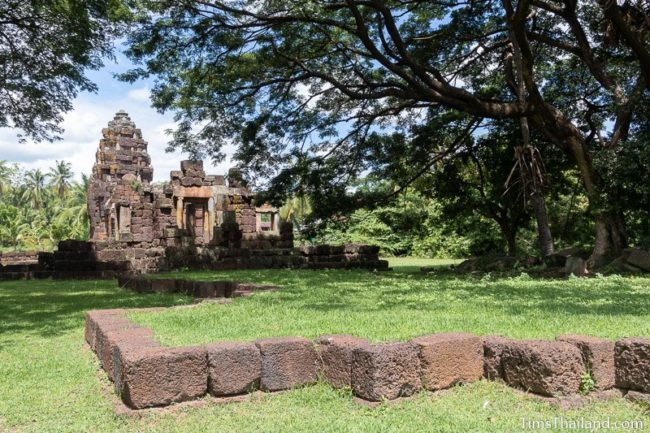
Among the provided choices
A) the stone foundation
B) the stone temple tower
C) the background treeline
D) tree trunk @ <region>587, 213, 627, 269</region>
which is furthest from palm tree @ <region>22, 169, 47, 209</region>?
tree trunk @ <region>587, 213, 627, 269</region>

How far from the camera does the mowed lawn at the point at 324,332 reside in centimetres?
336

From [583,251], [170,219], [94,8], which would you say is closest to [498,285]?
[583,251]

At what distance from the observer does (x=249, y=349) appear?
378 cm

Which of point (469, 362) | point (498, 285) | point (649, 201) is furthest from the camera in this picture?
point (649, 201)

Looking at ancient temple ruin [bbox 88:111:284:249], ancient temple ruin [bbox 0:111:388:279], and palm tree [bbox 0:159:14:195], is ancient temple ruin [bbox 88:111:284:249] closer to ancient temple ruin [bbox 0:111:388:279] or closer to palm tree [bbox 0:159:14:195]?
ancient temple ruin [bbox 0:111:388:279]

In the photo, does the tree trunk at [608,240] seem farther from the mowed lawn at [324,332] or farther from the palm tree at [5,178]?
the palm tree at [5,178]

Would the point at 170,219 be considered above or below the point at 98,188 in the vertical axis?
below

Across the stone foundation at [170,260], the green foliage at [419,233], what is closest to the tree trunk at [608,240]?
the stone foundation at [170,260]

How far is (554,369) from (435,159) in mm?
11902

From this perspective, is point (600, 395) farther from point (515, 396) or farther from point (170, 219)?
point (170, 219)

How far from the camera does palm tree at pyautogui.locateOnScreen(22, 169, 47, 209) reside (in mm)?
58281

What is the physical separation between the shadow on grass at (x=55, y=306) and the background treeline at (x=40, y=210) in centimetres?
2999

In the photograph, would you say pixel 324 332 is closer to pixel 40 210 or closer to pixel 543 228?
pixel 543 228

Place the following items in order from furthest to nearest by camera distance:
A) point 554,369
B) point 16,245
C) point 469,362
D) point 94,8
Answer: point 16,245 < point 94,8 < point 469,362 < point 554,369
